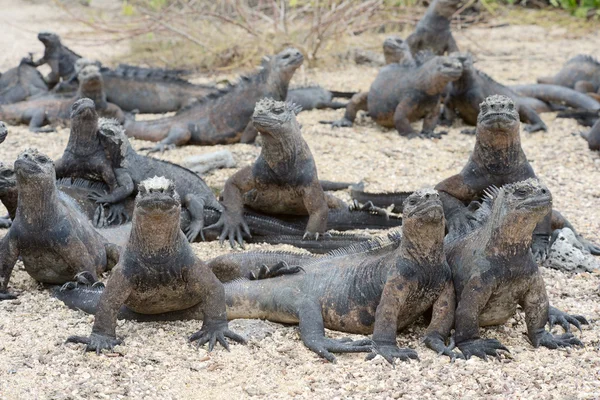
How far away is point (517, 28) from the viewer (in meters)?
14.4

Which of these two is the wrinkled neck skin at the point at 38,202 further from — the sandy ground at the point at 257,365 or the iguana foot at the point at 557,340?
the iguana foot at the point at 557,340

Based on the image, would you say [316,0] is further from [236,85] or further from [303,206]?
[303,206]

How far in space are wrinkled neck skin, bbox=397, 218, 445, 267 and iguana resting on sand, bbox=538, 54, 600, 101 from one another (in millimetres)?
6641

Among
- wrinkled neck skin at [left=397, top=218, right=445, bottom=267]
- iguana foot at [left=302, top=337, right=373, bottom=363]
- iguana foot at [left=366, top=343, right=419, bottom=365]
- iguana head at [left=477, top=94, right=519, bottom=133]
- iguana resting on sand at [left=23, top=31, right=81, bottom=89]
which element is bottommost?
iguana resting on sand at [left=23, top=31, right=81, bottom=89]

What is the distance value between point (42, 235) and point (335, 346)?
1.79 metres

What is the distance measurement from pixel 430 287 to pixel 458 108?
522 centimetres

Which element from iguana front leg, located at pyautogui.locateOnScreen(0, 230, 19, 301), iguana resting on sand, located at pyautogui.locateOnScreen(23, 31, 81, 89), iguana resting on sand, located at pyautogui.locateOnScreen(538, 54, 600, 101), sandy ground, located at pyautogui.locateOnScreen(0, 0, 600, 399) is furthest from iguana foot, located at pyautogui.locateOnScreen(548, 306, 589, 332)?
iguana resting on sand, located at pyautogui.locateOnScreen(23, 31, 81, 89)

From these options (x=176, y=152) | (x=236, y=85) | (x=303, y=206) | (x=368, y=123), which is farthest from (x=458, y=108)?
(x=303, y=206)

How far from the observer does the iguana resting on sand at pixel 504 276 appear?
419 centimetres

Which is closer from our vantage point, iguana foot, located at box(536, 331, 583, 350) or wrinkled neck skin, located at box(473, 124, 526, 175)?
iguana foot, located at box(536, 331, 583, 350)

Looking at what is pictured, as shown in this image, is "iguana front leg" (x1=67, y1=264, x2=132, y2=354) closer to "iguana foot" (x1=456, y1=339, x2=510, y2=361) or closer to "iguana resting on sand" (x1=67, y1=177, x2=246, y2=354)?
"iguana resting on sand" (x1=67, y1=177, x2=246, y2=354)

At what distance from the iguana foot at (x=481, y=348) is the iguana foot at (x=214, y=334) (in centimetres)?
103

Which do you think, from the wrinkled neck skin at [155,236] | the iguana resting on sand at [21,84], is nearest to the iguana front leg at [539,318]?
the wrinkled neck skin at [155,236]

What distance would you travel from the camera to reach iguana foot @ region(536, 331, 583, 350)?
434cm
